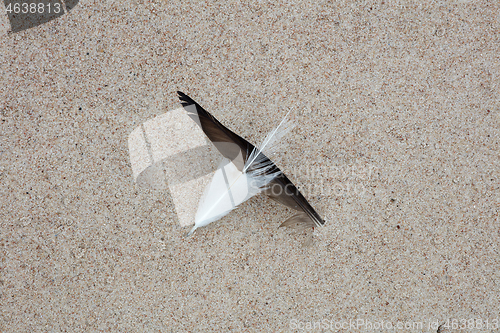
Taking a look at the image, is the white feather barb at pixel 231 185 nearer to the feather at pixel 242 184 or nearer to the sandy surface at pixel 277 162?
the feather at pixel 242 184

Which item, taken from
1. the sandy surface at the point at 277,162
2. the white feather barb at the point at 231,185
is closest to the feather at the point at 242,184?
the white feather barb at the point at 231,185

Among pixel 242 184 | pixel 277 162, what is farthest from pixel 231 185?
pixel 277 162

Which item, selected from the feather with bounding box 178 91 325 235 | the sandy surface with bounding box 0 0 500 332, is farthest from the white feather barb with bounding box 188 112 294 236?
the sandy surface with bounding box 0 0 500 332

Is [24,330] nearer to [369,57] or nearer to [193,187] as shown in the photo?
[193,187]

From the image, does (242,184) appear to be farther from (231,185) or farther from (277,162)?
(277,162)

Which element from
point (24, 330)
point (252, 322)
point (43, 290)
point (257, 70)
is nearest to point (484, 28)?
point (257, 70)
